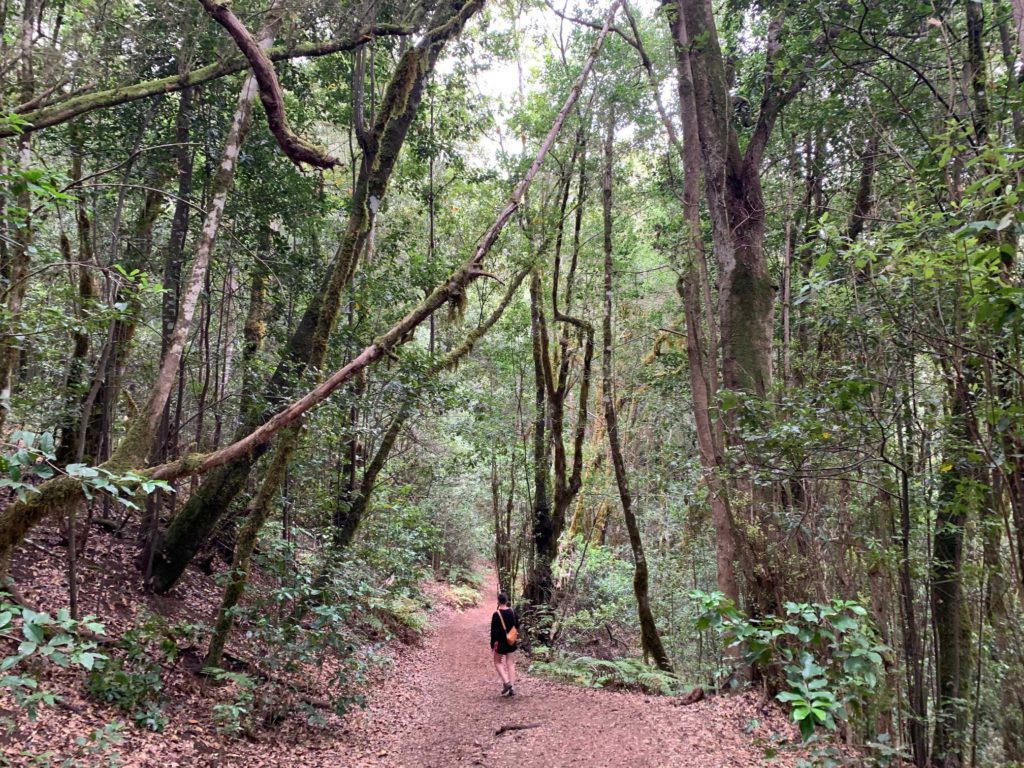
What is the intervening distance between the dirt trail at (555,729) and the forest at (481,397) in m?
0.07

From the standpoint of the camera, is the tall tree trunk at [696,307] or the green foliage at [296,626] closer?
the green foliage at [296,626]

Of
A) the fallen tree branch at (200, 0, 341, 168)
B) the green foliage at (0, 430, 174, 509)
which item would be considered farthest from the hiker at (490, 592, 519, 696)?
the green foliage at (0, 430, 174, 509)

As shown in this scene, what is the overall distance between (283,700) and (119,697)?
5.73 ft

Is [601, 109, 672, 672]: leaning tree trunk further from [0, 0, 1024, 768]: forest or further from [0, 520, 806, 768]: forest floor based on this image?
[0, 520, 806, 768]: forest floor

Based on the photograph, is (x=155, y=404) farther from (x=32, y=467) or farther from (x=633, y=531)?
(x=633, y=531)

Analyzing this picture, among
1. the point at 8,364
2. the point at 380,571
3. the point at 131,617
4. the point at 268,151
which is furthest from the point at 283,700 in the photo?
the point at 268,151

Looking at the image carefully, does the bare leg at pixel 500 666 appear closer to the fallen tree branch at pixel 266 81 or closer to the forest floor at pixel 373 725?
the forest floor at pixel 373 725

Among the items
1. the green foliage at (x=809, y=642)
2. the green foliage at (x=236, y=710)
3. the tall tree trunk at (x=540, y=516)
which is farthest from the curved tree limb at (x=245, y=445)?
the tall tree trunk at (x=540, y=516)

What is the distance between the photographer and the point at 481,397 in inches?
397

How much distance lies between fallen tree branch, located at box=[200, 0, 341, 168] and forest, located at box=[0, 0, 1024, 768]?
4cm

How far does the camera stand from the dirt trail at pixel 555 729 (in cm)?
619

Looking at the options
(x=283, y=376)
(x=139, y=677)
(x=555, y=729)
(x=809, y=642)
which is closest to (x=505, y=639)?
(x=555, y=729)

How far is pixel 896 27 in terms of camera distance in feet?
19.8

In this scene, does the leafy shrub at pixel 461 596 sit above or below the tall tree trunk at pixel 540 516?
below
